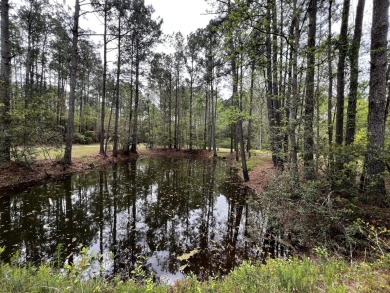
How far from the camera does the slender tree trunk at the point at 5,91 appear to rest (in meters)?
7.17

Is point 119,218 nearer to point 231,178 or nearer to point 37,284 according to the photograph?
point 37,284

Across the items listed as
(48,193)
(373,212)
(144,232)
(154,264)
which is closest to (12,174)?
(48,193)

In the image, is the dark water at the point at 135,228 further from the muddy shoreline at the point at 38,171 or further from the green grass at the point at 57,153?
the green grass at the point at 57,153

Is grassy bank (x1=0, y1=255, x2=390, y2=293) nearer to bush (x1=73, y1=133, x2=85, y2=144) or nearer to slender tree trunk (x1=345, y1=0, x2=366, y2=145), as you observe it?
slender tree trunk (x1=345, y1=0, x2=366, y2=145)

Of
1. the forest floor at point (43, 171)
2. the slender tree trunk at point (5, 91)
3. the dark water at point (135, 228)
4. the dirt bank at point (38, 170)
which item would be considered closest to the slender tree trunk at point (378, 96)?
the dark water at point (135, 228)

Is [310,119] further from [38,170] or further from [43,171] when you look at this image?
[38,170]

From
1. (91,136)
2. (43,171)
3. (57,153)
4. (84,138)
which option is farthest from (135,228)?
(91,136)

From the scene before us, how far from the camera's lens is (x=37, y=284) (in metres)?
1.91

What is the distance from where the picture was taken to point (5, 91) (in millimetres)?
7387

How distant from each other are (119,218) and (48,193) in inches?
137

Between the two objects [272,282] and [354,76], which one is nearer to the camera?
[272,282]

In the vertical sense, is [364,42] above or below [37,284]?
above

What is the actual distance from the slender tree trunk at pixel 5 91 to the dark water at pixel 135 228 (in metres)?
2.20

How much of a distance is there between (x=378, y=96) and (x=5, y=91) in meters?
12.6
